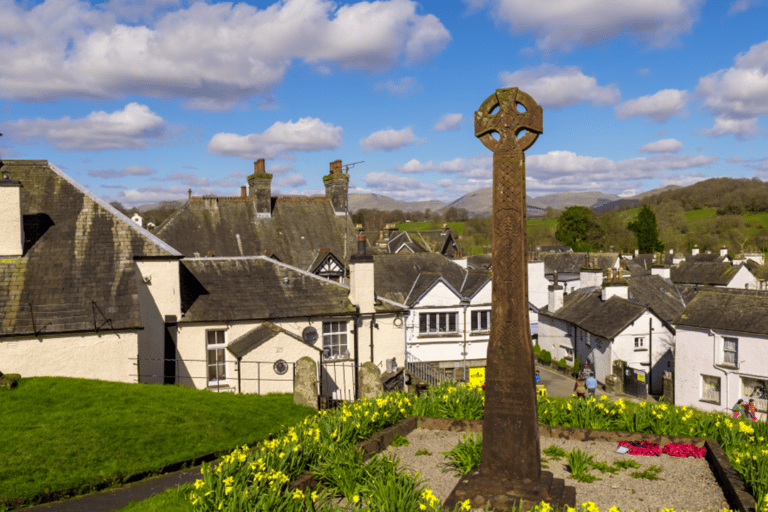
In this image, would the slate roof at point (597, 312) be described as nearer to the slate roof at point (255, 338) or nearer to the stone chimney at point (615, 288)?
the stone chimney at point (615, 288)

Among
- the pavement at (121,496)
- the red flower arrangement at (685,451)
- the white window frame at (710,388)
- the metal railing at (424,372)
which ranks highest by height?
the red flower arrangement at (685,451)

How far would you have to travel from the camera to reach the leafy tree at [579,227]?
341ft

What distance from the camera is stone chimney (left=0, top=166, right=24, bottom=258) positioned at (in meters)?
18.1

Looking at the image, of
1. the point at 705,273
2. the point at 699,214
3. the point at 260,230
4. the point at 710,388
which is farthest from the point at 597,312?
the point at 699,214

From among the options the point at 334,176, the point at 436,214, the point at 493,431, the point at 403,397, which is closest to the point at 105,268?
the point at 403,397

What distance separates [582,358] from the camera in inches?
1447

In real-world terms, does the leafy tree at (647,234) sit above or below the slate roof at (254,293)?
above

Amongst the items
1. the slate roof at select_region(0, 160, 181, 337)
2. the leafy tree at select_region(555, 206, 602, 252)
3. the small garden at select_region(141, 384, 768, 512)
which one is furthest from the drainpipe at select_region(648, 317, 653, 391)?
Result: the leafy tree at select_region(555, 206, 602, 252)

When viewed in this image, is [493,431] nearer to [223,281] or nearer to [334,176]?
[223,281]

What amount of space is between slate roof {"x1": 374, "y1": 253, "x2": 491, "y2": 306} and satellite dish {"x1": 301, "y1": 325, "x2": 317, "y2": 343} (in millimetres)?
9027

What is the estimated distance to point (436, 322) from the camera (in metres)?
30.4

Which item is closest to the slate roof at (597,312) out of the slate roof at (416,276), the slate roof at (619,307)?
the slate roof at (619,307)

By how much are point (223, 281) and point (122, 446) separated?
10.7 metres

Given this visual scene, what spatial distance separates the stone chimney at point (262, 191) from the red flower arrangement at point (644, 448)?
3057 cm
